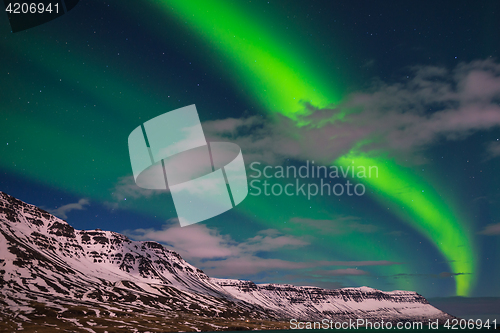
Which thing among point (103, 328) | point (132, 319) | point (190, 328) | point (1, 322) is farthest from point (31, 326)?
point (190, 328)

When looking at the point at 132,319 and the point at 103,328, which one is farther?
the point at 132,319

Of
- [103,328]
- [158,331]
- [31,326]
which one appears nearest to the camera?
[31,326]

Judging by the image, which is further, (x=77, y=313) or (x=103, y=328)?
(x=77, y=313)

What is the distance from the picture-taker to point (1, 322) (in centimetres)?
15100

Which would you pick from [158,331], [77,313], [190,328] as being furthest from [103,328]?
[190,328]

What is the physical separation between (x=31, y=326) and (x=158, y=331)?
5726 cm

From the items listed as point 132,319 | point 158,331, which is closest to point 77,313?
point 132,319

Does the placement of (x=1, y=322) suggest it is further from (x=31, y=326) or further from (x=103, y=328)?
(x=103, y=328)

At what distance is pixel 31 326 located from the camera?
14912 centimetres

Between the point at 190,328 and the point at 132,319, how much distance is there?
34477mm

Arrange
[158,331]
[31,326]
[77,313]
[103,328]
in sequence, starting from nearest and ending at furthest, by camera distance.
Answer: [31,326]
[103,328]
[158,331]
[77,313]

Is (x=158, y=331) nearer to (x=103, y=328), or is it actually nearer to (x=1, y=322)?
(x=103, y=328)

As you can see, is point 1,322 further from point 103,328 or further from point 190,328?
point 190,328

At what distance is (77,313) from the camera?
7392 inches
